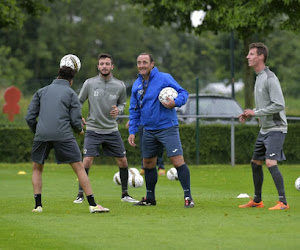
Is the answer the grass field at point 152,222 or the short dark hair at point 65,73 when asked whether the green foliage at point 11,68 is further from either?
the short dark hair at point 65,73

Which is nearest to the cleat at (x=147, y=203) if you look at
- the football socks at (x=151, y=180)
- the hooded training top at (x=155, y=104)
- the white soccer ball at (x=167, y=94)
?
the football socks at (x=151, y=180)

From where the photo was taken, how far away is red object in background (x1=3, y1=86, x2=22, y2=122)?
23.0 meters

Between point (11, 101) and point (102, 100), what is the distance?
11678 millimetres

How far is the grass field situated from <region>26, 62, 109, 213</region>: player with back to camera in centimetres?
70

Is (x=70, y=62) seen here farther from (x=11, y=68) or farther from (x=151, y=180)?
(x=11, y=68)

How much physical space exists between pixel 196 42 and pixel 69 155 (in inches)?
2896

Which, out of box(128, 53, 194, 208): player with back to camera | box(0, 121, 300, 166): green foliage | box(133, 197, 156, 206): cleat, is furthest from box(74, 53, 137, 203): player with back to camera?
box(0, 121, 300, 166): green foliage

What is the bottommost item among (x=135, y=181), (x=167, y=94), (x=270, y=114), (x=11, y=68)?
(x=135, y=181)

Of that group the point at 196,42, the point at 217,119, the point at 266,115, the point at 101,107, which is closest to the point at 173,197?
the point at 101,107

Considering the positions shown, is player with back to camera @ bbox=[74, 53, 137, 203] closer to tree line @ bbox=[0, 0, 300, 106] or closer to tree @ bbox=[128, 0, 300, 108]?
tree @ bbox=[128, 0, 300, 108]

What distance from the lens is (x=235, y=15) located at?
21.6 m

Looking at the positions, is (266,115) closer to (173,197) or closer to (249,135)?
(173,197)

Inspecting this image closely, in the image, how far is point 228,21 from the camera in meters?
21.9

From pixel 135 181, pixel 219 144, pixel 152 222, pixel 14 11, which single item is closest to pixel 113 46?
pixel 14 11
